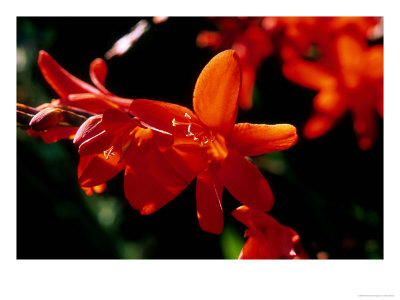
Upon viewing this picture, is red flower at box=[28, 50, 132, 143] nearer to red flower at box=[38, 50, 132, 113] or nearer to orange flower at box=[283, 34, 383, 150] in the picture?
red flower at box=[38, 50, 132, 113]

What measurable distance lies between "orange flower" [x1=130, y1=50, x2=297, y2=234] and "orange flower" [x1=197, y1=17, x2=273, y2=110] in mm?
501

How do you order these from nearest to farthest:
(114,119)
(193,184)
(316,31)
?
(114,119)
(316,31)
(193,184)

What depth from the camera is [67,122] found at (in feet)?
3.15

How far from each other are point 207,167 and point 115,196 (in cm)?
83

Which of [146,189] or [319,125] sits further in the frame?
[319,125]

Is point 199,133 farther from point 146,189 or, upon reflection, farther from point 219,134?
point 146,189

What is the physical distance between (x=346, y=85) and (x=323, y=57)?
13 centimetres

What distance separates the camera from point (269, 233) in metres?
1.05

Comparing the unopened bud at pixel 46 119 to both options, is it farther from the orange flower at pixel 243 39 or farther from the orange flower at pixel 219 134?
the orange flower at pixel 243 39

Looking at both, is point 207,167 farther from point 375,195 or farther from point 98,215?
point 98,215

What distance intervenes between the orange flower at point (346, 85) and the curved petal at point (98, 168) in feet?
2.26

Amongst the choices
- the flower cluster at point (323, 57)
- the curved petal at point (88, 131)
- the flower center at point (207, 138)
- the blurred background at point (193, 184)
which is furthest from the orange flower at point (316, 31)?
the curved petal at point (88, 131)
